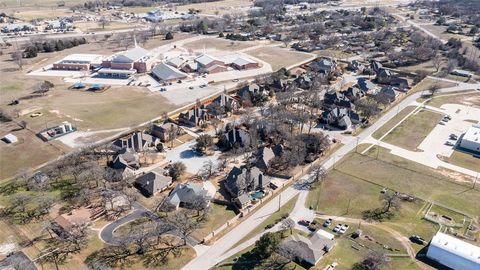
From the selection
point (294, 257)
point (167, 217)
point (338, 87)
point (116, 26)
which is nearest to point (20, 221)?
point (167, 217)

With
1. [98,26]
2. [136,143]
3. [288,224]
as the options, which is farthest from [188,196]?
[98,26]

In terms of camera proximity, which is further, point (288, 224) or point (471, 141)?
point (471, 141)

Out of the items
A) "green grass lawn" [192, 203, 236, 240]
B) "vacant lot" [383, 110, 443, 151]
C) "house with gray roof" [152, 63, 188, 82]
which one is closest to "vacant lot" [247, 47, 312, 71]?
"house with gray roof" [152, 63, 188, 82]

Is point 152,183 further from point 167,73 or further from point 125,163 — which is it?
point 167,73

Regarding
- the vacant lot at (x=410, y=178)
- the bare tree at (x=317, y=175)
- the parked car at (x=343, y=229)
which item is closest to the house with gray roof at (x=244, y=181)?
the bare tree at (x=317, y=175)

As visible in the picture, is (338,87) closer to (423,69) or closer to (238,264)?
(423,69)

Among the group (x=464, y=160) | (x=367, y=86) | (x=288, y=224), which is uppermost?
(x=367, y=86)

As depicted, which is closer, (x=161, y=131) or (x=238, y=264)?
(x=238, y=264)
